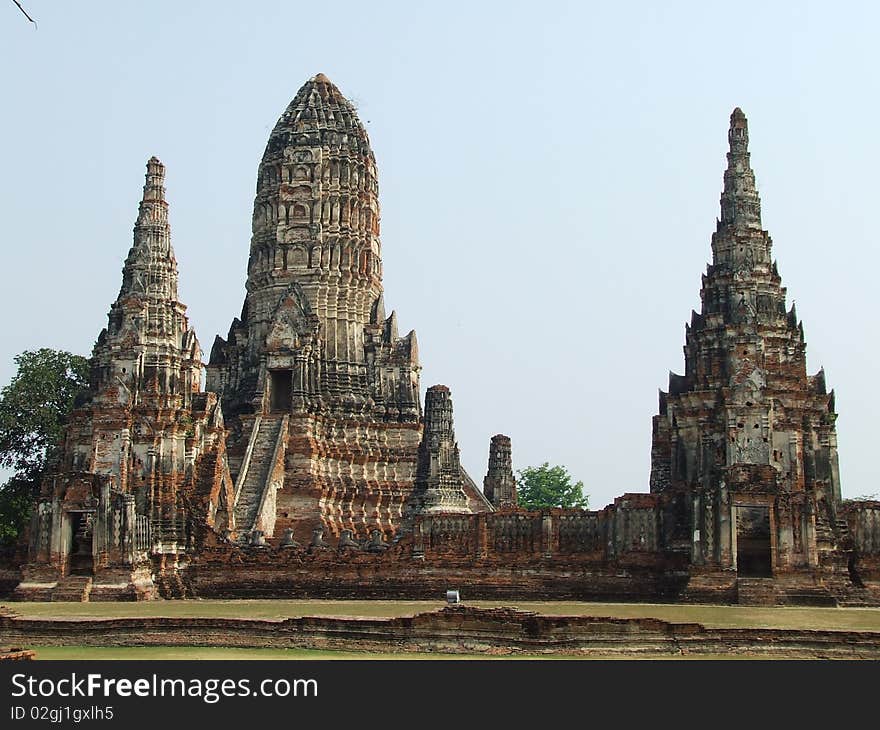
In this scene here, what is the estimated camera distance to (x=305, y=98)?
54.8 metres

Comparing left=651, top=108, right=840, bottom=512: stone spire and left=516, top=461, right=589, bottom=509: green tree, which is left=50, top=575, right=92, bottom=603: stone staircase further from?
left=516, top=461, right=589, bottom=509: green tree

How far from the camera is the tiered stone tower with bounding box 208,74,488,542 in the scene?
4859 cm

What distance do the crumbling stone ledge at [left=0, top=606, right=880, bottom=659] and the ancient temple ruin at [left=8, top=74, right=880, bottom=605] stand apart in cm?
Result: 965

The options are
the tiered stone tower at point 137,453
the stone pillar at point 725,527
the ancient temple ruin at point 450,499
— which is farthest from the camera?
the tiered stone tower at point 137,453

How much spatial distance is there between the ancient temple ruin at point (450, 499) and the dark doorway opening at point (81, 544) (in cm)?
6

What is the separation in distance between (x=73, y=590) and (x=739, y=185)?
66.3ft

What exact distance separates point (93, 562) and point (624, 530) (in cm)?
1328

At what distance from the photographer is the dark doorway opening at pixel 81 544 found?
120 ft

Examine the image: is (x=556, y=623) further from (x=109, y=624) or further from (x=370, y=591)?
(x=370, y=591)

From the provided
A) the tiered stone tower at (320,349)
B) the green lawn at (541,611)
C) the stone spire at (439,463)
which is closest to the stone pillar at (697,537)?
the green lawn at (541,611)

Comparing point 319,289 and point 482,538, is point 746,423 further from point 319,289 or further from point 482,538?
point 319,289

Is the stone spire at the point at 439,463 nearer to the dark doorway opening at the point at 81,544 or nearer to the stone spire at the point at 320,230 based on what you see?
the stone spire at the point at 320,230

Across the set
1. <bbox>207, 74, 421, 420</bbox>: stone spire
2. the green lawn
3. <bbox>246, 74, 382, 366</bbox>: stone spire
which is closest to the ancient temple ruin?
the green lawn
